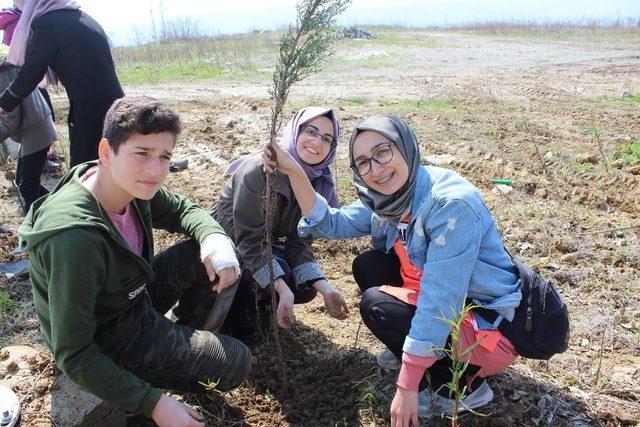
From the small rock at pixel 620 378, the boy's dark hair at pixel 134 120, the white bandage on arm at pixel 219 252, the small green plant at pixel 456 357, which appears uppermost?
the boy's dark hair at pixel 134 120

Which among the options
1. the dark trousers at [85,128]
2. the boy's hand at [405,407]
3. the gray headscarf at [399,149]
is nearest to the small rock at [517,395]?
the boy's hand at [405,407]

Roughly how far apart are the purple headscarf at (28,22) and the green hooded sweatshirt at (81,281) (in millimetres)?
1961

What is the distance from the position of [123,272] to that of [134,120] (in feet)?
1.82

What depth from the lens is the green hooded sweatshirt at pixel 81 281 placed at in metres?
1.81

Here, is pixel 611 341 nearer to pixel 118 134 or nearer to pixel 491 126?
pixel 118 134

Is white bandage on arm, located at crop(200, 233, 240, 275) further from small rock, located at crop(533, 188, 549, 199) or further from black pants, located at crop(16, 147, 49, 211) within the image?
small rock, located at crop(533, 188, 549, 199)

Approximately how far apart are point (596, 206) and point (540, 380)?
8.16 ft

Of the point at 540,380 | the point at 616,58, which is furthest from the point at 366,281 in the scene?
the point at 616,58

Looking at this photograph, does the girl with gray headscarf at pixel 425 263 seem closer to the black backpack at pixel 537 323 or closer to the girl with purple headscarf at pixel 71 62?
the black backpack at pixel 537 323

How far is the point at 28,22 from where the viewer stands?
3.63 metres

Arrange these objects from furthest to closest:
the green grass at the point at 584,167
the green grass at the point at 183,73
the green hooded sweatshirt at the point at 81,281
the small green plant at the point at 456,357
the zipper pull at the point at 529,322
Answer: the green grass at the point at 183,73 → the green grass at the point at 584,167 → the zipper pull at the point at 529,322 → the green hooded sweatshirt at the point at 81,281 → the small green plant at the point at 456,357

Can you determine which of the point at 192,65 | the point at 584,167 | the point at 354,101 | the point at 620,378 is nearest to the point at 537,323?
the point at 620,378

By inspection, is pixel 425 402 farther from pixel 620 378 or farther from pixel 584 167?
pixel 584 167

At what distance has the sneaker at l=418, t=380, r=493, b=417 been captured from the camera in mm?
2307
